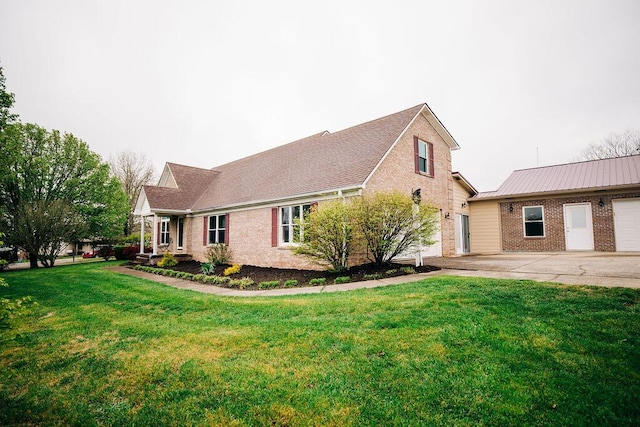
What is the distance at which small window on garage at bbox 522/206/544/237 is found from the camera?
1617 centimetres

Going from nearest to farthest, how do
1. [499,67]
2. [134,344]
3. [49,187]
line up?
1. [134,344]
2. [499,67]
3. [49,187]

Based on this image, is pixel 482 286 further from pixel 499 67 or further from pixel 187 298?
pixel 499 67

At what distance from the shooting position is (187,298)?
7582mm

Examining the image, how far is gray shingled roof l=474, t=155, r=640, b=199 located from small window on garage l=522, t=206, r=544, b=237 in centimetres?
109

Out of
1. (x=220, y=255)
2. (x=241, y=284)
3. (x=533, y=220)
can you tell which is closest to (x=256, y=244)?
(x=220, y=255)

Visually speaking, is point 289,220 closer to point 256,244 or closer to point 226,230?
point 256,244

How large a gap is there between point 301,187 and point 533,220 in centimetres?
1306

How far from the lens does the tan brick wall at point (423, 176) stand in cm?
1212

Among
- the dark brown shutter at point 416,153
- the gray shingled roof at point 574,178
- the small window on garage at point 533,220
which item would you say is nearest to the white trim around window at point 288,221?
the dark brown shutter at point 416,153

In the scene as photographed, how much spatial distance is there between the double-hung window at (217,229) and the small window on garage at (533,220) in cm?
1632

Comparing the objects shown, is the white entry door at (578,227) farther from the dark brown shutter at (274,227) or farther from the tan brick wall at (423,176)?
the dark brown shutter at (274,227)

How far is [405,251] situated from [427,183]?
5.76 m

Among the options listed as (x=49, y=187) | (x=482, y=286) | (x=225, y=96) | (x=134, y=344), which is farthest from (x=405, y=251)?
(x=49, y=187)

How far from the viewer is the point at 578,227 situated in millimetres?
15070
